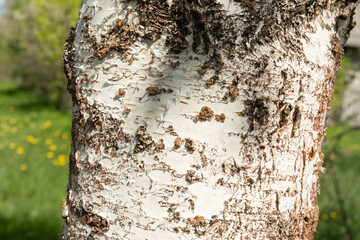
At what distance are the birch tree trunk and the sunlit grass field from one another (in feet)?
3.26

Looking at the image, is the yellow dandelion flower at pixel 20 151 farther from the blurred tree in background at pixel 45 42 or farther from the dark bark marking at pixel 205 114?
the dark bark marking at pixel 205 114

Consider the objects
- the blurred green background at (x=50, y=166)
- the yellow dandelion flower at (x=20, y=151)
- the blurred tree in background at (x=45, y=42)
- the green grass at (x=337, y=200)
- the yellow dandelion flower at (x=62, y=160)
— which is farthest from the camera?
the blurred tree in background at (x=45, y=42)

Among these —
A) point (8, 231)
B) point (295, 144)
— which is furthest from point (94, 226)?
point (8, 231)

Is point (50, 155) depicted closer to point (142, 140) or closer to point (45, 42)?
point (142, 140)

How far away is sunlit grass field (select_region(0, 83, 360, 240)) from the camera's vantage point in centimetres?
334

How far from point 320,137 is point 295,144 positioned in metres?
0.13

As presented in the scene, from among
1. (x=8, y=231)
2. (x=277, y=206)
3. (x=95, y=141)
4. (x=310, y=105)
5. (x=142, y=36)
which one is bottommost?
(x=8, y=231)

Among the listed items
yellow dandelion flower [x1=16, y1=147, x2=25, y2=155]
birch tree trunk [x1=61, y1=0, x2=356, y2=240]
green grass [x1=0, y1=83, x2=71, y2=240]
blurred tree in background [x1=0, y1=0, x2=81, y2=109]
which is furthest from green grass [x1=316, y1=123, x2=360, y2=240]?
blurred tree in background [x1=0, y1=0, x2=81, y2=109]

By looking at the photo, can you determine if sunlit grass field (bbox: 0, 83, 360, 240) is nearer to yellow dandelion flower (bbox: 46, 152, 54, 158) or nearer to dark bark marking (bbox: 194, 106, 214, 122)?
yellow dandelion flower (bbox: 46, 152, 54, 158)

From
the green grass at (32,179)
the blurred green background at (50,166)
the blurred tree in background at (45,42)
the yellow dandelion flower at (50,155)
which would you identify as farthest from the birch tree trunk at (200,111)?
the blurred tree in background at (45,42)

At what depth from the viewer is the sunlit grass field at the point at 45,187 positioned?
334 centimetres

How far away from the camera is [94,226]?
91 cm

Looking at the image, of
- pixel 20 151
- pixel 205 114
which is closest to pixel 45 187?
pixel 20 151

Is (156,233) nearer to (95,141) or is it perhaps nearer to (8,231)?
(95,141)
